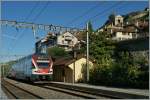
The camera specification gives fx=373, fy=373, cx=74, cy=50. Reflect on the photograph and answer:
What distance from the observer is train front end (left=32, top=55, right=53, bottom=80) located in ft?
119

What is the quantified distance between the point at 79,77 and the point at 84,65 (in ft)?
4.92

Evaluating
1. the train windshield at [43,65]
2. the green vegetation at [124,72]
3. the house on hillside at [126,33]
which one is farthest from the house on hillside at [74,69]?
the house on hillside at [126,33]

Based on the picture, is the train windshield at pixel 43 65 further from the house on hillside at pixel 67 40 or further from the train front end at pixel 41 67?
the house on hillside at pixel 67 40

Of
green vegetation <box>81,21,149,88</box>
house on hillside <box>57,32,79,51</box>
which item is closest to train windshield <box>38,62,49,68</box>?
green vegetation <box>81,21,149,88</box>

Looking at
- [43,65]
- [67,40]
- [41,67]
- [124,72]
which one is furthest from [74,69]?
[67,40]

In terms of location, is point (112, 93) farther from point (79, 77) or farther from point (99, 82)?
point (79, 77)

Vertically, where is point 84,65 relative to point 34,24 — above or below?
below

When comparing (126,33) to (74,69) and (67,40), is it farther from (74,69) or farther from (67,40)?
(74,69)

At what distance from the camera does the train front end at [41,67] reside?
3634cm

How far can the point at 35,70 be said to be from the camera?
3628 centimetres

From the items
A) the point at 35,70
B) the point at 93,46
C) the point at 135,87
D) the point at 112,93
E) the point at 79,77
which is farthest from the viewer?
the point at 93,46

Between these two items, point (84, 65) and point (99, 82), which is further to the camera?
point (84, 65)

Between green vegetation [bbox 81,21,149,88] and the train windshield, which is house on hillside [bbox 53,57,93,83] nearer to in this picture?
green vegetation [bbox 81,21,149,88]

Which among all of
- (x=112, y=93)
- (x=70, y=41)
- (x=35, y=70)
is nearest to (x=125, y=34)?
(x=70, y=41)
